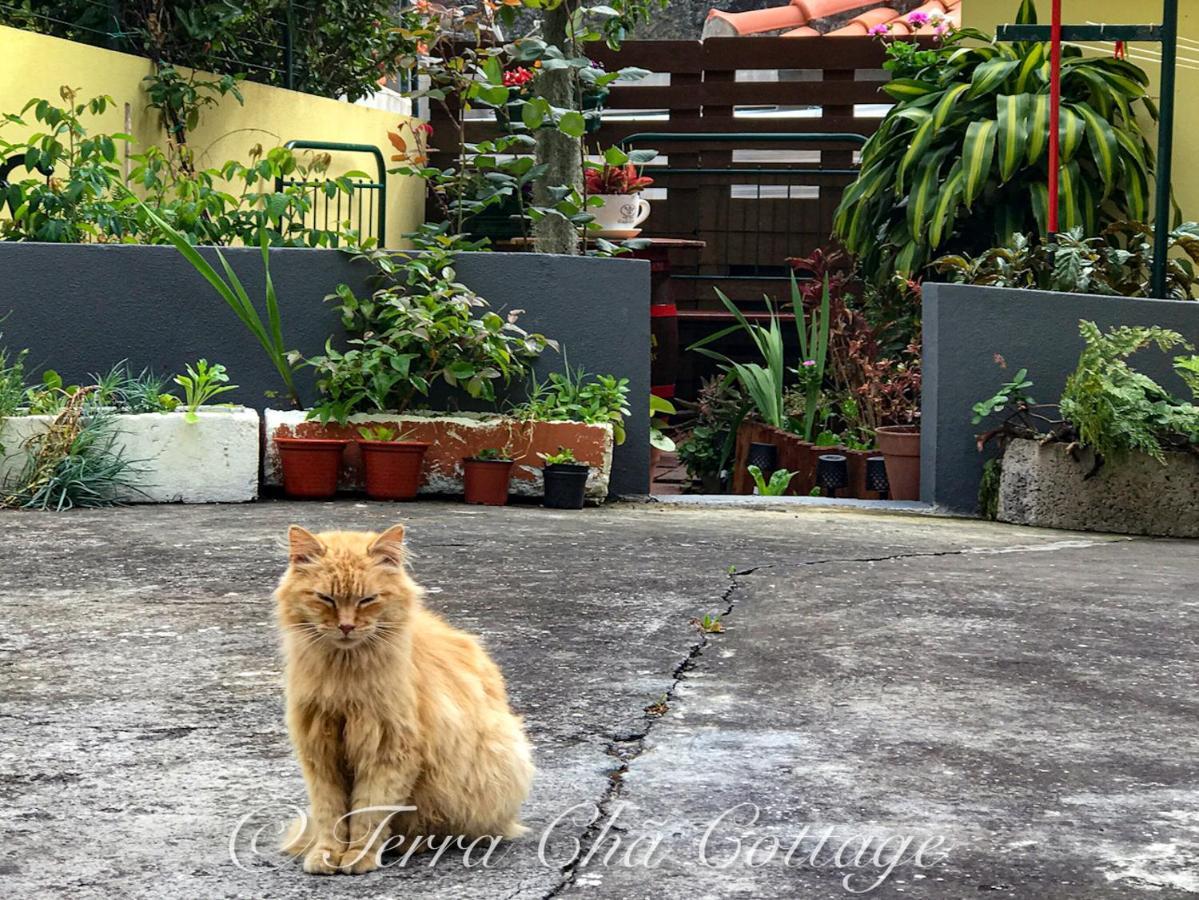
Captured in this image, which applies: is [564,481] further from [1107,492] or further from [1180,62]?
[1180,62]

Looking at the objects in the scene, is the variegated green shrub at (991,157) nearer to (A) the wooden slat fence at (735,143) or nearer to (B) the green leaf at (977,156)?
(B) the green leaf at (977,156)

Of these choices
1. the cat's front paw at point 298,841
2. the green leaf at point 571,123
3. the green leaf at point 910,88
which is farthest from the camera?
the green leaf at point 910,88

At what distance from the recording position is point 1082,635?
3977 millimetres

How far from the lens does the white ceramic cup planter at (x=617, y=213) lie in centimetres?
841

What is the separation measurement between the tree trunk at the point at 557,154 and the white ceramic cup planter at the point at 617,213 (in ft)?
2.66

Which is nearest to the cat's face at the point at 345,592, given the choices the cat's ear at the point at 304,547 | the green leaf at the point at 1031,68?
the cat's ear at the point at 304,547

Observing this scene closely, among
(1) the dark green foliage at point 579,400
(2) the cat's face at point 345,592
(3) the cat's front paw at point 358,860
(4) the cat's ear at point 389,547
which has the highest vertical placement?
(1) the dark green foliage at point 579,400

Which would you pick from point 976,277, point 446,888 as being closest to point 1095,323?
point 976,277

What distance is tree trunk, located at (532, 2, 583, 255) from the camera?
7379mm

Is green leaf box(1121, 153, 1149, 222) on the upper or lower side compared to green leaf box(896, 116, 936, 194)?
lower

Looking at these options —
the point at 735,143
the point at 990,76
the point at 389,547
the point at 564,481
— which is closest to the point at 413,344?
the point at 564,481

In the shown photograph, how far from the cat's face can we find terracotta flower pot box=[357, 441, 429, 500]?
3.98m

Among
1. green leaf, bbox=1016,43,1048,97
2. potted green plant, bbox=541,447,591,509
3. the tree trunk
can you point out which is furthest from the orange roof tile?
potted green plant, bbox=541,447,591,509

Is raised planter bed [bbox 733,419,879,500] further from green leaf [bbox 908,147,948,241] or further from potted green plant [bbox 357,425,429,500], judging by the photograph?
potted green plant [bbox 357,425,429,500]
